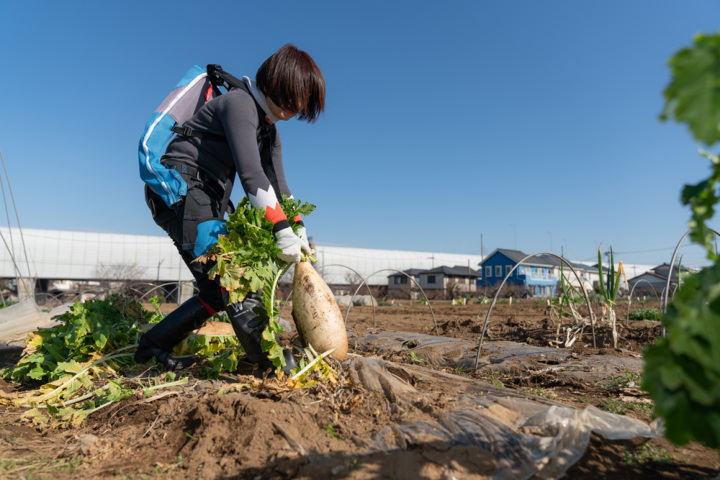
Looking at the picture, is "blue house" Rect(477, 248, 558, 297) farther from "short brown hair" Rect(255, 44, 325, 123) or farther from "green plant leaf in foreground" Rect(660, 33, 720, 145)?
"green plant leaf in foreground" Rect(660, 33, 720, 145)

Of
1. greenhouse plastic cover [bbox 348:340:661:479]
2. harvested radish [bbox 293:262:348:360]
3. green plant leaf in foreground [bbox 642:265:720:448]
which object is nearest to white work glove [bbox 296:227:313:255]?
harvested radish [bbox 293:262:348:360]

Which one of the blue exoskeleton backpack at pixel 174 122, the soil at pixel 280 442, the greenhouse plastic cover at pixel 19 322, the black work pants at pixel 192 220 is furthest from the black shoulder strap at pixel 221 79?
the greenhouse plastic cover at pixel 19 322

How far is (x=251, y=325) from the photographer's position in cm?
252

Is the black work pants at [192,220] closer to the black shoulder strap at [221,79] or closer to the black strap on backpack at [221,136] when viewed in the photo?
the black strap on backpack at [221,136]

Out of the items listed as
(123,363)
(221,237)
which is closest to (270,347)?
(221,237)

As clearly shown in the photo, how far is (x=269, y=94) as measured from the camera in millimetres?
2662

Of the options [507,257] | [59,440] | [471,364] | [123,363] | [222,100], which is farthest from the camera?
[507,257]

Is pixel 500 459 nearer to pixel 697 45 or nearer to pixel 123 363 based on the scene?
pixel 697 45

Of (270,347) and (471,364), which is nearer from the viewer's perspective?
(270,347)

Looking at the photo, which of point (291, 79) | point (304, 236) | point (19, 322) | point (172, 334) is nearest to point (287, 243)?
point (304, 236)

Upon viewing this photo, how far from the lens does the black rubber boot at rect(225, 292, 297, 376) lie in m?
2.52

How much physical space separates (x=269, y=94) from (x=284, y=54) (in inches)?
10.4

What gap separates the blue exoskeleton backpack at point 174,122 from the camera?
2.60 metres

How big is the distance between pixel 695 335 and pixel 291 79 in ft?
7.82
